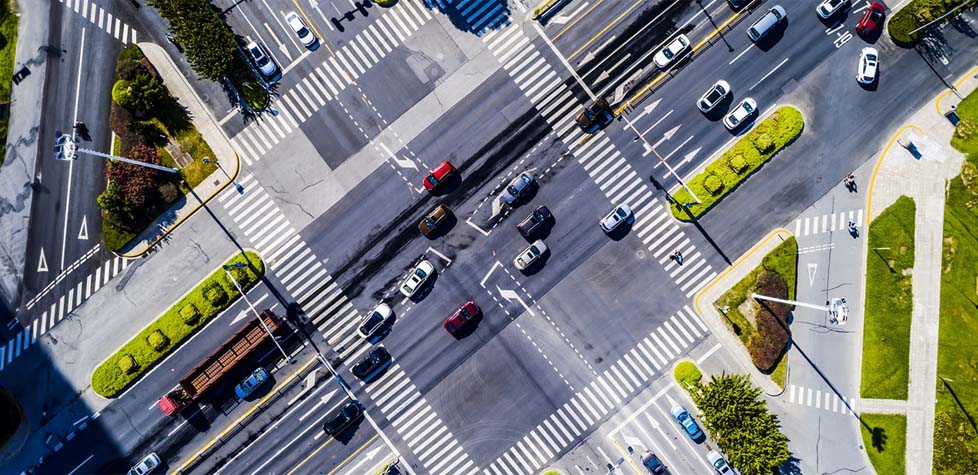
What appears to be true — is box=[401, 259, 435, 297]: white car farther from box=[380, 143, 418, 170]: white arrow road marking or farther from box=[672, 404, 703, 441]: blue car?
box=[672, 404, 703, 441]: blue car

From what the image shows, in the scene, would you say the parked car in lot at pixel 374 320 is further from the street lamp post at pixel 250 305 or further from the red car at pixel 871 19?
the red car at pixel 871 19

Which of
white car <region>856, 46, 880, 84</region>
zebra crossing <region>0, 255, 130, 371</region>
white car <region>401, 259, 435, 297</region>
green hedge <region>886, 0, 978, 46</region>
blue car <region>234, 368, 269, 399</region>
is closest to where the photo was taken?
green hedge <region>886, 0, 978, 46</region>

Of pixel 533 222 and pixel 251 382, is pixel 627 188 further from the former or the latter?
pixel 251 382

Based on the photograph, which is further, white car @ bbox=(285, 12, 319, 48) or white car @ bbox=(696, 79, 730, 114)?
white car @ bbox=(285, 12, 319, 48)

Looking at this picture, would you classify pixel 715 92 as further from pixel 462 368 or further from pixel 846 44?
pixel 462 368

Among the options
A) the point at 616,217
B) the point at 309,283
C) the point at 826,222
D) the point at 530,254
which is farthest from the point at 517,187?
the point at 826,222

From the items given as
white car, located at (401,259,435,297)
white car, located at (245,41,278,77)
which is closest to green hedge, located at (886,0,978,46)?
white car, located at (401,259,435,297)

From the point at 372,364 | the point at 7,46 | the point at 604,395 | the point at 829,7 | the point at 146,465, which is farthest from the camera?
the point at 7,46
